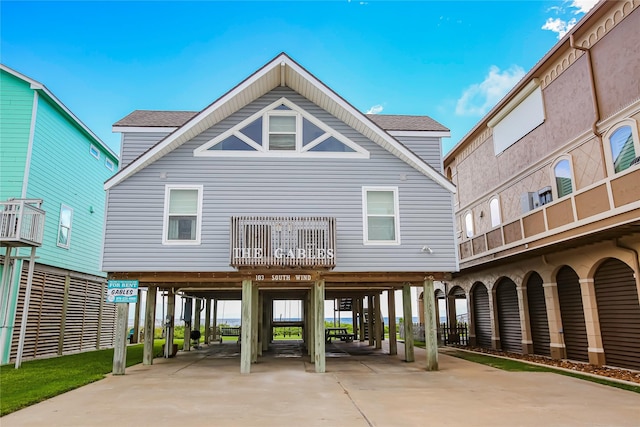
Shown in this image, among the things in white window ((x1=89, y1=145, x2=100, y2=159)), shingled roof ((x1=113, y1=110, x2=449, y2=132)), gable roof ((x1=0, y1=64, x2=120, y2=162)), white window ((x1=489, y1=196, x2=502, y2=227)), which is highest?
gable roof ((x1=0, y1=64, x2=120, y2=162))

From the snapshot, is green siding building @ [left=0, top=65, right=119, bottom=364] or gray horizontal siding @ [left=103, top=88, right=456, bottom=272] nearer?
gray horizontal siding @ [left=103, top=88, right=456, bottom=272]

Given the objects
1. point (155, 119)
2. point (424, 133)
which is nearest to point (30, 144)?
point (155, 119)

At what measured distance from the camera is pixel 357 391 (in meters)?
9.96

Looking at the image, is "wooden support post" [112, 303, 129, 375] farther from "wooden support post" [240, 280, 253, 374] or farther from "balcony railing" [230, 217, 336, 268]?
"balcony railing" [230, 217, 336, 268]

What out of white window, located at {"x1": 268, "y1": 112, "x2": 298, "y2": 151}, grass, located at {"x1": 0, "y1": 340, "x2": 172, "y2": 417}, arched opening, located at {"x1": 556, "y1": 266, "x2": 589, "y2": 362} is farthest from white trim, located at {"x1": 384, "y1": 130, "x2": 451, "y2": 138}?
grass, located at {"x1": 0, "y1": 340, "x2": 172, "y2": 417}

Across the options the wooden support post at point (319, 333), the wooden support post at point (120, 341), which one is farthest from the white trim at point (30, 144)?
the wooden support post at point (319, 333)

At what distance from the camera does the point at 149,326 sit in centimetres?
1580

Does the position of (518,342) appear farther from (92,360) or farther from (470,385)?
(92,360)

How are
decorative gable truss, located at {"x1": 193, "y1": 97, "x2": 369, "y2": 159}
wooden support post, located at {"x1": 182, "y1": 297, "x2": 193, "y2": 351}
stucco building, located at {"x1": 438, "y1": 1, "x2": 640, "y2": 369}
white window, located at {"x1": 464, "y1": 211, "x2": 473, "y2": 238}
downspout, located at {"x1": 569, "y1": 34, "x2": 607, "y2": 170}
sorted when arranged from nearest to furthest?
stucco building, located at {"x1": 438, "y1": 1, "x2": 640, "y2": 369}
downspout, located at {"x1": 569, "y1": 34, "x2": 607, "y2": 170}
decorative gable truss, located at {"x1": 193, "y1": 97, "x2": 369, "y2": 159}
wooden support post, located at {"x1": 182, "y1": 297, "x2": 193, "y2": 351}
white window, located at {"x1": 464, "y1": 211, "x2": 473, "y2": 238}

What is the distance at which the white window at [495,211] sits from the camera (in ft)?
64.4

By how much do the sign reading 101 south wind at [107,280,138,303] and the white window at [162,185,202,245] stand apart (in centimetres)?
146

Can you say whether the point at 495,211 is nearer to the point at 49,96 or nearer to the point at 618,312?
the point at 618,312

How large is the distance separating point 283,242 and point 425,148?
5615mm

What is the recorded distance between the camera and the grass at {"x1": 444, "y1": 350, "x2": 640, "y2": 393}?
10.4 m
